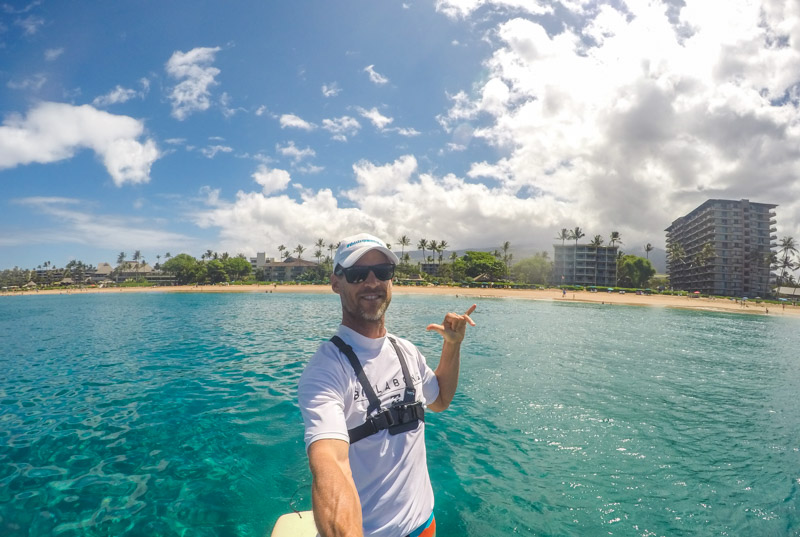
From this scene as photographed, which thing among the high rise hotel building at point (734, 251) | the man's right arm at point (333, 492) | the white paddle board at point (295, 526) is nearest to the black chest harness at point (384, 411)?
the man's right arm at point (333, 492)

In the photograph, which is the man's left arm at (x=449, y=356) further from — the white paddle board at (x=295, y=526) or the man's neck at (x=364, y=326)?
the white paddle board at (x=295, y=526)

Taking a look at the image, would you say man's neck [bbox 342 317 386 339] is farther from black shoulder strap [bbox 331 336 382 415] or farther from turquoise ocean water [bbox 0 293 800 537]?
turquoise ocean water [bbox 0 293 800 537]

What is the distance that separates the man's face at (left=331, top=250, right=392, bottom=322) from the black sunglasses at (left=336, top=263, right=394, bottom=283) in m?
0.02

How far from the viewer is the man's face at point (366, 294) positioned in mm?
2646

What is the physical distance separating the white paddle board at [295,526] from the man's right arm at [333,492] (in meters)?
2.77

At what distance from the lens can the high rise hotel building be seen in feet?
420

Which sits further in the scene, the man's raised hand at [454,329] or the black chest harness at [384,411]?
the man's raised hand at [454,329]

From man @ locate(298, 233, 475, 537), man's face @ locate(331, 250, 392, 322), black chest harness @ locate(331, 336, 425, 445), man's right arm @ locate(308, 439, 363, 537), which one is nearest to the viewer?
man's right arm @ locate(308, 439, 363, 537)

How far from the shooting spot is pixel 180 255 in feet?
494

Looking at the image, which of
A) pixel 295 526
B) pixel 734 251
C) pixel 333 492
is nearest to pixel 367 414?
pixel 333 492

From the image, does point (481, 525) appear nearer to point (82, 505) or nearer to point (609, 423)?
point (609, 423)

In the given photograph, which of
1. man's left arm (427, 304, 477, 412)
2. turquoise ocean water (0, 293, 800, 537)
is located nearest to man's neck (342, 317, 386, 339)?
man's left arm (427, 304, 477, 412)

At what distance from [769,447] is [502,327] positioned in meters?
22.2

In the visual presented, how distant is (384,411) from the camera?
2525mm
